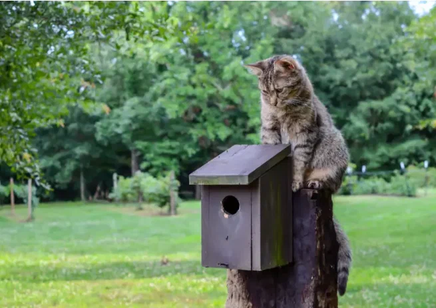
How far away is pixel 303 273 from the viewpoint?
8.03 feet

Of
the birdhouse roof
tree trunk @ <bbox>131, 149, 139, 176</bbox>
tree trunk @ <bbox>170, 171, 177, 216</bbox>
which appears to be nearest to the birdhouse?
the birdhouse roof

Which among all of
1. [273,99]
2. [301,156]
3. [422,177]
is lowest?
[422,177]

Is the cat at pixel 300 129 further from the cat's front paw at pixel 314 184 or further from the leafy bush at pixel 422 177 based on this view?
the leafy bush at pixel 422 177

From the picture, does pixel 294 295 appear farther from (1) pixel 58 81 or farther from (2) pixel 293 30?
(2) pixel 293 30

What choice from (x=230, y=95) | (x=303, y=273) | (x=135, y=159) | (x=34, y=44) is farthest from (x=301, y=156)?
(x=135, y=159)

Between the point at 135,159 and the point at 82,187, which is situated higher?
the point at 135,159

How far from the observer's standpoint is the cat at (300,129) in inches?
104

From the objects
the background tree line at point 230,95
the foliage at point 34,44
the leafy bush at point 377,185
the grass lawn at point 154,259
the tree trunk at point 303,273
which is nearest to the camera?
the tree trunk at point 303,273

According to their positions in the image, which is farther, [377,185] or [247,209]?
[377,185]

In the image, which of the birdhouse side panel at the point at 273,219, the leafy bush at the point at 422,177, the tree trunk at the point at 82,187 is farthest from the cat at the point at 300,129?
the tree trunk at the point at 82,187

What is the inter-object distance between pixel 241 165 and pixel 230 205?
0.22 m

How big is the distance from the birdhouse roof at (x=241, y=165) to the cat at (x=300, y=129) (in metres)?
0.16

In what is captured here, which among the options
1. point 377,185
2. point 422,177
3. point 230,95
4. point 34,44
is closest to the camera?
point 34,44

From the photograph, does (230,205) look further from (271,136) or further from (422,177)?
(422,177)
